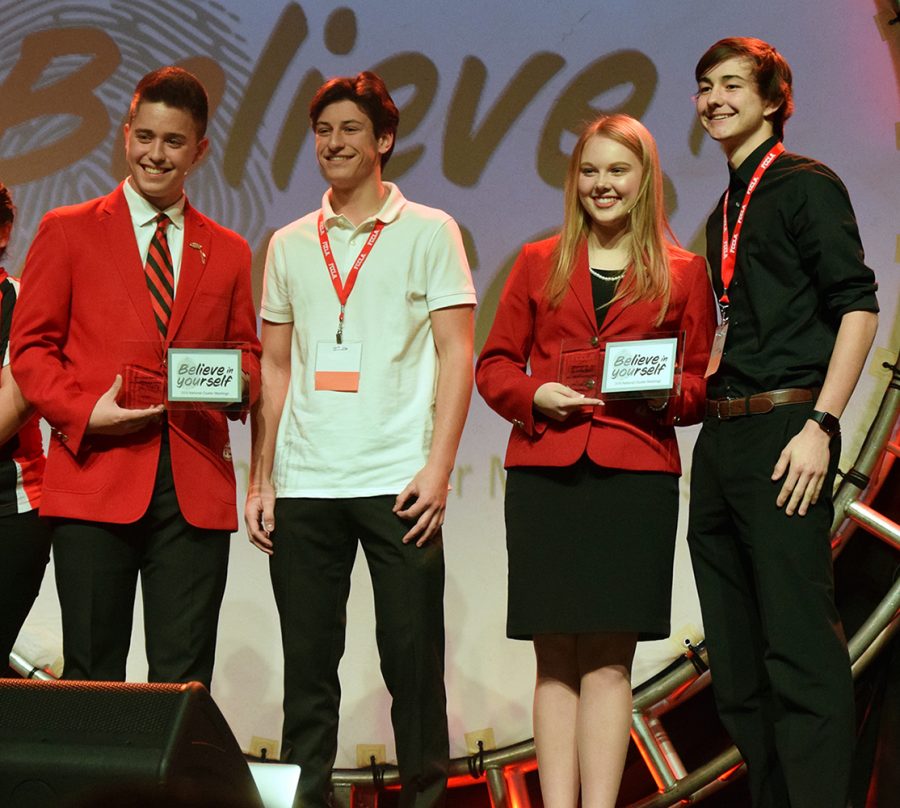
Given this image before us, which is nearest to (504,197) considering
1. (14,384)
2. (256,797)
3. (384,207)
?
(384,207)

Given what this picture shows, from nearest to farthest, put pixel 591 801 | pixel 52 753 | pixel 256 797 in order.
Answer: pixel 52 753 → pixel 256 797 → pixel 591 801

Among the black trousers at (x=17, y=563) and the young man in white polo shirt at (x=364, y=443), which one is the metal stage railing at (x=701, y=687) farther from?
the black trousers at (x=17, y=563)

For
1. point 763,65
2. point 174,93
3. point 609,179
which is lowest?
point 609,179

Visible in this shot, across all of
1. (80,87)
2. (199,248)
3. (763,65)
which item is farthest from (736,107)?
(80,87)

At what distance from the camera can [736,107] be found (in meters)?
2.46

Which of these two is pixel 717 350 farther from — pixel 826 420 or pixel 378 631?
pixel 378 631

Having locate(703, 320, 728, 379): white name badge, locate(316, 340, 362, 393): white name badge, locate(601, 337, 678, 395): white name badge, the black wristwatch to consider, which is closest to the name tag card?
locate(601, 337, 678, 395): white name badge

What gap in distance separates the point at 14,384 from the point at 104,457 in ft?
1.13

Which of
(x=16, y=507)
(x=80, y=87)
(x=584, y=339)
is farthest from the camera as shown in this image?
(x=80, y=87)

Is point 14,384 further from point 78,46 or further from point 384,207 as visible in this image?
point 78,46

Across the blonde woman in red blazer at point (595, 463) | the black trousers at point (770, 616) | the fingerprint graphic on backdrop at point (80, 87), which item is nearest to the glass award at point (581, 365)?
the blonde woman in red blazer at point (595, 463)

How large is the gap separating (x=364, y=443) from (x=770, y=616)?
3.07 feet

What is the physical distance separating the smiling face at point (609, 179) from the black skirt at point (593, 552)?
1.82ft

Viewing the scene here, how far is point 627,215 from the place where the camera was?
8.43ft
